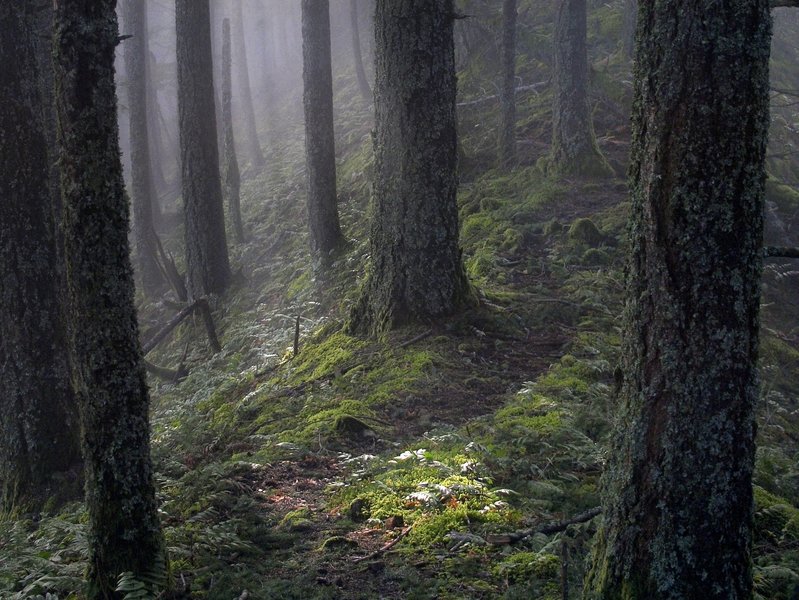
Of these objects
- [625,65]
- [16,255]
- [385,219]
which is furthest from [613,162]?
[16,255]

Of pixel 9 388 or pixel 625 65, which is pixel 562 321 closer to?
pixel 9 388

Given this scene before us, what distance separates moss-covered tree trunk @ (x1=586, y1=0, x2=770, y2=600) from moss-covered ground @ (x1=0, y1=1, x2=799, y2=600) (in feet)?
2.05

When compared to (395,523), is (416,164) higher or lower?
higher

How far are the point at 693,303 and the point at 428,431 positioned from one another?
367 cm

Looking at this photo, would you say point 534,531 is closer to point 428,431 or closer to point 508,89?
point 428,431

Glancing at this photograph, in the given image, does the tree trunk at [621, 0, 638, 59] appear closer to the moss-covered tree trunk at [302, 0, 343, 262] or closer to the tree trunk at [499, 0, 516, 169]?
the tree trunk at [499, 0, 516, 169]

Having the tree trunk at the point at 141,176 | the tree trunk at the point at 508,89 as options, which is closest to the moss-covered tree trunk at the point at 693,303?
the tree trunk at the point at 508,89

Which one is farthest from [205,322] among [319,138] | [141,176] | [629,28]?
[629,28]

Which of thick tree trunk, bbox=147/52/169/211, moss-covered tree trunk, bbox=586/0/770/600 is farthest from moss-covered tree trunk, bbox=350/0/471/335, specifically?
thick tree trunk, bbox=147/52/169/211

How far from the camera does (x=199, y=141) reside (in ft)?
47.0

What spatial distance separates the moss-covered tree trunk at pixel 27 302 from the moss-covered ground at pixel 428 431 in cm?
68

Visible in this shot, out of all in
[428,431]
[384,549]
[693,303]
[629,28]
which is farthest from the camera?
[629,28]

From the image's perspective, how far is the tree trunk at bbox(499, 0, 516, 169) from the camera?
14234 mm

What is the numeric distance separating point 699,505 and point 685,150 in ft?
4.93
